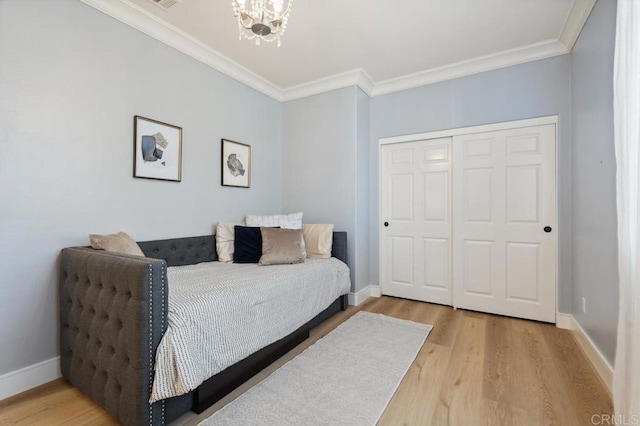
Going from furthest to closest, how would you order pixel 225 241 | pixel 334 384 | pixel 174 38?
pixel 225 241
pixel 174 38
pixel 334 384

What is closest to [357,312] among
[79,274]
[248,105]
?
[79,274]

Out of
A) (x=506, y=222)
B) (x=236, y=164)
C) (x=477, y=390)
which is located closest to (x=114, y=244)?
(x=236, y=164)

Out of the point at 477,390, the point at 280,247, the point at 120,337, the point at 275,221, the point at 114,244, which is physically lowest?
the point at 477,390

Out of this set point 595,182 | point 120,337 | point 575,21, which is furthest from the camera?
point 575,21

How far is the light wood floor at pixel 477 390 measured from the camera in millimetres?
1467

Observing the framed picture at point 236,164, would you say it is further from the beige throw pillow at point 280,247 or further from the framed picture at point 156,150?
the beige throw pillow at point 280,247

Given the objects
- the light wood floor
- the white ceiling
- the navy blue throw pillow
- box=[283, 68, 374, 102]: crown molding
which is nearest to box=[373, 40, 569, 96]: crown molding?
the white ceiling

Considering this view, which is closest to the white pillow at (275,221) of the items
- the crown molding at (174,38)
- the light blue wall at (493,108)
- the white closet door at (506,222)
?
the light blue wall at (493,108)

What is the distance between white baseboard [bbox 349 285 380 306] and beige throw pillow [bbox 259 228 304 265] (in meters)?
0.95

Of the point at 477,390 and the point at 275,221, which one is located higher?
the point at 275,221

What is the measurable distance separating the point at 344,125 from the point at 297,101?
2.64 feet

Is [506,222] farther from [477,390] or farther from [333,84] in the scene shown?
[333,84]

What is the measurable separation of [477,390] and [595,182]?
166 centimetres

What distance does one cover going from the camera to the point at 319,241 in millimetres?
3016
